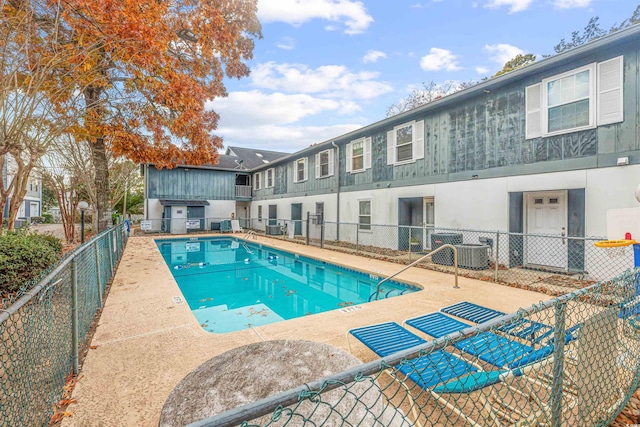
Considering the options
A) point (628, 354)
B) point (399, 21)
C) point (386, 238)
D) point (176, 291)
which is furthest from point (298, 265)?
point (399, 21)

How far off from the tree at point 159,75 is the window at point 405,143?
20.2 feet

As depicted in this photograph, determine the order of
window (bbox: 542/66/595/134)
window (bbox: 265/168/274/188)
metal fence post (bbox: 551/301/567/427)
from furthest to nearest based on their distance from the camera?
window (bbox: 265/168/274/188) → window (bbox: 542/66/595/134) → metal fence post (bbox: 551/301/567/427)

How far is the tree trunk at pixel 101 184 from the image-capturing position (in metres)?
10.2

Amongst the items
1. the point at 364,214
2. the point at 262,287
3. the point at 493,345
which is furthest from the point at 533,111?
the point at 262,287

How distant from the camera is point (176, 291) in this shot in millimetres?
6242

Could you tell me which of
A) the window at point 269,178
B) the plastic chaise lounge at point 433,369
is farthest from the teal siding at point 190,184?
the plastic chaise lounge at point 433,369

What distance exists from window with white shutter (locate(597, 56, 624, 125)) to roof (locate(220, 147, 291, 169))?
2335cm

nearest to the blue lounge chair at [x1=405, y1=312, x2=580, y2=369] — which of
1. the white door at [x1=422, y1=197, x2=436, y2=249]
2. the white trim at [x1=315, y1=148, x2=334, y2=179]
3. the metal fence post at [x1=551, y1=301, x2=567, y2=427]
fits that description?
the metal fence post at [x1=551, y1=301, x2=567, y2=427]

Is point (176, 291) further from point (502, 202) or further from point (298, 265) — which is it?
point (502, 202)

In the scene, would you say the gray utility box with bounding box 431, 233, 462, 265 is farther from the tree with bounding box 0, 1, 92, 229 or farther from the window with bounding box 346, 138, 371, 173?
the tree with bounding box 0, 1, 92, 229

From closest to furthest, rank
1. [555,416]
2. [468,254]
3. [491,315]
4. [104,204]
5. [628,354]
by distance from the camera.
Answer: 1. [555,416]
2. [628,354]
3. [491,315]
4. [468,254]
5. [104,204]

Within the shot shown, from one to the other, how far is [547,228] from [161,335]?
911 centimetres

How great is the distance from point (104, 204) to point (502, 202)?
42.1 ft

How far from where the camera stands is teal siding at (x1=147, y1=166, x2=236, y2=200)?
20.7m
